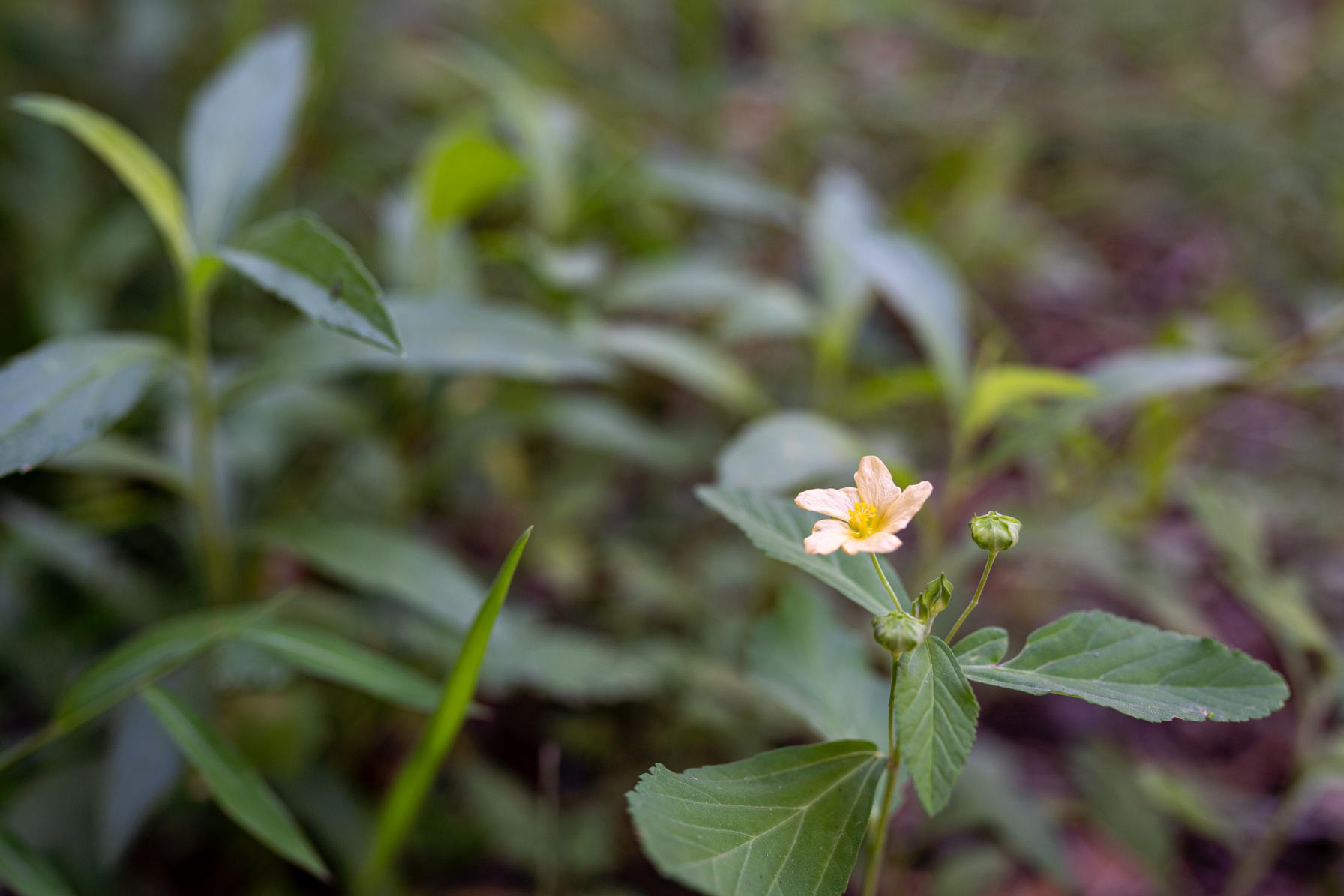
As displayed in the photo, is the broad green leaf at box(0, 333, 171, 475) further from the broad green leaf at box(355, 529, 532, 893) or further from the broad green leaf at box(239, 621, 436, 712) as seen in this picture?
the broad green leaf at box(355, 529, 532, 893)

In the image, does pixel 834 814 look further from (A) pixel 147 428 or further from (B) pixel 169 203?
(A) pixel 147 428

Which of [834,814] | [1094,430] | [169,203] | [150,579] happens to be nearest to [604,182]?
[169,203]

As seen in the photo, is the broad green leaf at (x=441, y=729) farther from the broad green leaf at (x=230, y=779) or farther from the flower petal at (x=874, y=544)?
the flower petal at (x=874, y=544)

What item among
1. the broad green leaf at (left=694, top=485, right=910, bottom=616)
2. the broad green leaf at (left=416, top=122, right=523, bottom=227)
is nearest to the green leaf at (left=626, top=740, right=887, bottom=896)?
the broad green leaf at (left=694, top=485, right=910, bottom=616)

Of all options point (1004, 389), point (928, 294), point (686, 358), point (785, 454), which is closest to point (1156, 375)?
point (1004, 389)

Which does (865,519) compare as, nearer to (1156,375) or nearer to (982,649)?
(982,649)
